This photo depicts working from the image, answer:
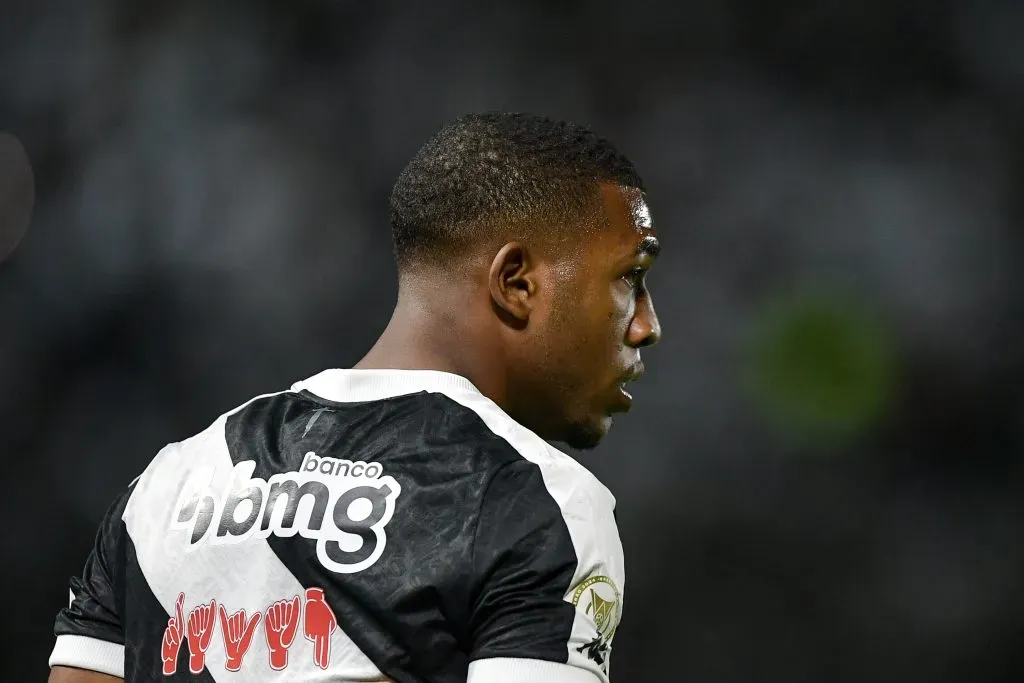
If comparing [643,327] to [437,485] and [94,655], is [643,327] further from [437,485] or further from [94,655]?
[94,655]

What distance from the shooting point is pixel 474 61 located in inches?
139

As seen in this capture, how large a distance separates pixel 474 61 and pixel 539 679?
2927 millimetres

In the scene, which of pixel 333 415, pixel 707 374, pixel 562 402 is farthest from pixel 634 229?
pixel 707 374

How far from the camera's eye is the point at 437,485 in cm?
90

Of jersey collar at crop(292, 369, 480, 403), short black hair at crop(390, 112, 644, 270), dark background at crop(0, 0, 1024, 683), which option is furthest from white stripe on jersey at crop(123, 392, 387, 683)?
dark background at crop(0, 0, 1024, 683)

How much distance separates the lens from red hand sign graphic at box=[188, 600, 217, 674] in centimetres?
94

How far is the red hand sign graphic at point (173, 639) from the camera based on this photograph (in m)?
0.96

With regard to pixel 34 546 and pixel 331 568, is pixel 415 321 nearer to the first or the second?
pixel 331 568

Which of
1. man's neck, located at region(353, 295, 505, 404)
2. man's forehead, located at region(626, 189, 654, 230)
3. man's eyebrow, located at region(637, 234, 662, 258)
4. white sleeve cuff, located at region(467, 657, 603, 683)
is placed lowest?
white sleeve cuff, located at region(467, 657, 603, 683)

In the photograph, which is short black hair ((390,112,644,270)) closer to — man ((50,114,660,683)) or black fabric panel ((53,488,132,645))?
man ((50,114,660,683))

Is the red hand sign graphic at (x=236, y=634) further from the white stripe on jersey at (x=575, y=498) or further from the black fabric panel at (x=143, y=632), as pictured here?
the white stripe on jersey at (x=575, y=498)

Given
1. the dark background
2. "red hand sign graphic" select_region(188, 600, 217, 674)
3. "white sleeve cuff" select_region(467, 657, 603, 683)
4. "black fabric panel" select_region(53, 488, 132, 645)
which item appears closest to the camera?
"white sleeve cuff" select_region(467, 657, 603, 683)

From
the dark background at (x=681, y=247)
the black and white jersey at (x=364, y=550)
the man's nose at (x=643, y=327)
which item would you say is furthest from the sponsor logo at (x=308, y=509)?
the dark background at (x=681, y=247)

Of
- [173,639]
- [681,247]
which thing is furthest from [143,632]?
[681,247]
